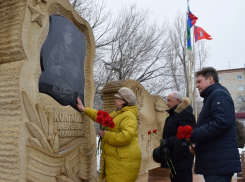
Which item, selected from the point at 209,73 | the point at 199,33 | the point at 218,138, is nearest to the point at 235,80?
the point at 199,33

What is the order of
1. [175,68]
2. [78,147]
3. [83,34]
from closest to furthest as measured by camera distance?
[78,147] < [83,34] < [175,68]

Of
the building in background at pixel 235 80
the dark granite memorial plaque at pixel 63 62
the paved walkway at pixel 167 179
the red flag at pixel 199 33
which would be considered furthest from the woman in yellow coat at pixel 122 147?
the building in background at pixel 235 80

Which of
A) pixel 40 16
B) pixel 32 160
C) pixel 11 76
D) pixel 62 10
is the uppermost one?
pixel 62 10

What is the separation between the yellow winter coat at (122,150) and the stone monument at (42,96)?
446 millimetres

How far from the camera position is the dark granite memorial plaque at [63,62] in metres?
2.95

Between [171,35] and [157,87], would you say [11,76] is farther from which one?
[171,35]

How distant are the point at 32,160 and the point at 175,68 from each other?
14.3 m

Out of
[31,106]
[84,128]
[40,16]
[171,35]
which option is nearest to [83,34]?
[40,16]

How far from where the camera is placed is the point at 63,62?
3.25 meters

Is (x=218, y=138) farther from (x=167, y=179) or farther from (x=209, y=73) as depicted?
(x=167, y=179)

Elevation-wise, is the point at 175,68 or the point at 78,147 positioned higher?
the point at 175,68

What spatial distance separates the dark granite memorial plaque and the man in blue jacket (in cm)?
163

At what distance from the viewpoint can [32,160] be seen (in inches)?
99.5

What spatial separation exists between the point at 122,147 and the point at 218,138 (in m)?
1.09
